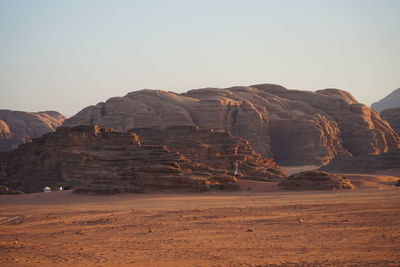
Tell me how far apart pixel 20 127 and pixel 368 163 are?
67.6m

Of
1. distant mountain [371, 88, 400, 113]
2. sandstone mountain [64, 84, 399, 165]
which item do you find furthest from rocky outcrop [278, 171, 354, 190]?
distant mountain [371, 88, 400, 113]

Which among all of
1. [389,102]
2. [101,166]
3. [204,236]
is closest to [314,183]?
[101,166]

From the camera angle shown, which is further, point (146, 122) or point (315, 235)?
point (146, 122)

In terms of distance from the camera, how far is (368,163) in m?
54.2

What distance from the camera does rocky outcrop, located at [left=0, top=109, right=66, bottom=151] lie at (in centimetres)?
8938

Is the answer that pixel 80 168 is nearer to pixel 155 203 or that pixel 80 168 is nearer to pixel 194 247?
pixel 155 203

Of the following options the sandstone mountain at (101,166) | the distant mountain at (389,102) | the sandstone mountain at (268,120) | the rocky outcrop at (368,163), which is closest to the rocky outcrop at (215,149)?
the sandstone mountain at (101,166)

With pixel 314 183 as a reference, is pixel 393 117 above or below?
above

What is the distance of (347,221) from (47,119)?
10303 cm

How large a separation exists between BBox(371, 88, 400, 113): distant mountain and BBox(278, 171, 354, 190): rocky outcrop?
155 metres

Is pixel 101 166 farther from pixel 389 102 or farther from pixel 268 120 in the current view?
pixel 389 102

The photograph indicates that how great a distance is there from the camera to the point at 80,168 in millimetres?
33938

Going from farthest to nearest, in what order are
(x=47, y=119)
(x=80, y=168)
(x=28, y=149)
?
1. (x=47, y=119)
2. (x=28, y=149)
3. (x=80, y=168)

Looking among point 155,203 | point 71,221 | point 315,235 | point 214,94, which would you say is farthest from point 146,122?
point 315,235
